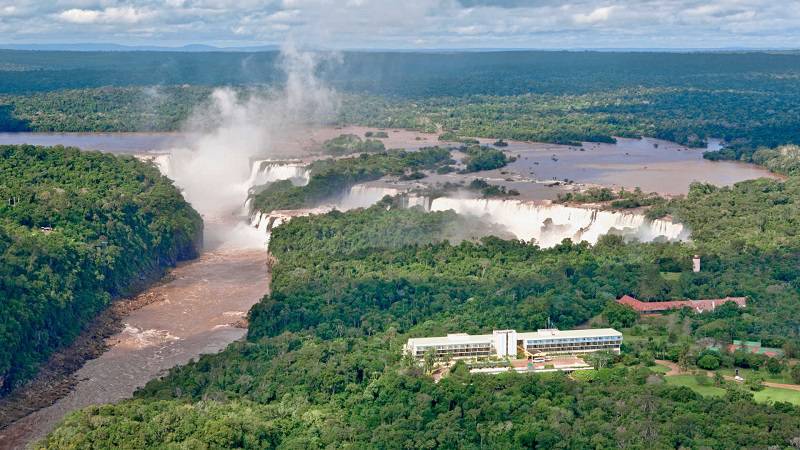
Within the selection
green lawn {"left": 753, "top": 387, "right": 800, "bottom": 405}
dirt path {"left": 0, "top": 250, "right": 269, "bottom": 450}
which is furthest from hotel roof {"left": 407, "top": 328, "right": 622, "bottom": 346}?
dirt path {"left": 0, "top": 250, "right": 269, "bottom": 450}

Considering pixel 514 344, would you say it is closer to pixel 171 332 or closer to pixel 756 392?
pixel 756 392

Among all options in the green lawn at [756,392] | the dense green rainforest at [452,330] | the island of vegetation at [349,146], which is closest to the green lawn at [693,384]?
the green lawn at [756,392]

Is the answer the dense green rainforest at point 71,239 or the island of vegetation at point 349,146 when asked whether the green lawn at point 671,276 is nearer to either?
the dense green rainforest at point 71,239

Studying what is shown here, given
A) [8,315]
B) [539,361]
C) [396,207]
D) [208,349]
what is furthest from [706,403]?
[396,207]

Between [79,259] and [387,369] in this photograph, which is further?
[79,259]

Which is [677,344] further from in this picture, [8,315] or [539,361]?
[8,315]

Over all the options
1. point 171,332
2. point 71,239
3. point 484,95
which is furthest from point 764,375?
point 484,95
